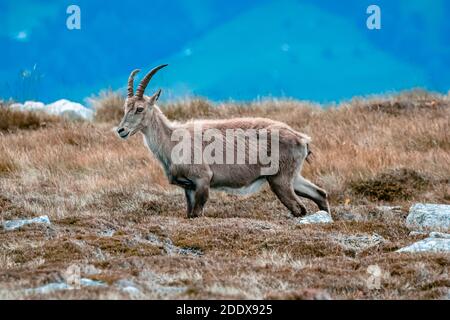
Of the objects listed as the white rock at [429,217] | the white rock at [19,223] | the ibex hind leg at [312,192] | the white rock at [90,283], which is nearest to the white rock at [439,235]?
the white rock at [429,217]

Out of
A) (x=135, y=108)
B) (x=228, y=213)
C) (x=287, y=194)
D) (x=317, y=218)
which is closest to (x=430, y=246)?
(x=317, y=218)

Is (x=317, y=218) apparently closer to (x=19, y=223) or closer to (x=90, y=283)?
(x=19, y=223)

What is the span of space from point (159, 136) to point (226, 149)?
974 mm

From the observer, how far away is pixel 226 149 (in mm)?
12461

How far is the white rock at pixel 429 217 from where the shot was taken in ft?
37.0

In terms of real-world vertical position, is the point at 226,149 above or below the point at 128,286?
above

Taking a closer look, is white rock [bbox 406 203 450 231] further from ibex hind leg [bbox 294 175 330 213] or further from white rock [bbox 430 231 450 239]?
ibex hind leg [bbox 294 175 330 213]

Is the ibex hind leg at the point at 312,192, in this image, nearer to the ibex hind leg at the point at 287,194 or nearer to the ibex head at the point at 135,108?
the ibex hind leg at the point at 287,194

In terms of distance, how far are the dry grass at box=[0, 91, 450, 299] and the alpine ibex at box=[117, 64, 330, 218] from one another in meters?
0.56

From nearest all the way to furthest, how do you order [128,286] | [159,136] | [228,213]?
[128,286], [159,136], [228,213]

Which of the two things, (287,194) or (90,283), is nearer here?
(90,283)

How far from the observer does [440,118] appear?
19.7 metres

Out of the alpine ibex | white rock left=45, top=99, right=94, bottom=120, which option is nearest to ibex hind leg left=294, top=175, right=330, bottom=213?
the alpine ibex
